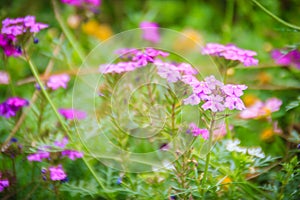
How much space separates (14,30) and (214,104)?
516 mm

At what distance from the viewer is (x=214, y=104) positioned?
34.2 inches

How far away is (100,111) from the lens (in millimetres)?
1385

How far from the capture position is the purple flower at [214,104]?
86cm

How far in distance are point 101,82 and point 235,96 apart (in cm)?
41

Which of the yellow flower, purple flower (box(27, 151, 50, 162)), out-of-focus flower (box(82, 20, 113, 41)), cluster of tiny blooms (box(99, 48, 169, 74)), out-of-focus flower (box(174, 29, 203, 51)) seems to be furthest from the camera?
out-of-focus flower (box(82, 20, 113, 41))

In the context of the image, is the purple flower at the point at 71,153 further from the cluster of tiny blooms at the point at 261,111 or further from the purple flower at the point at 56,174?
the cluster of tiny blooms at the point at 261,111

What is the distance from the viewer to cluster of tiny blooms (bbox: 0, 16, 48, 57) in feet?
3.44

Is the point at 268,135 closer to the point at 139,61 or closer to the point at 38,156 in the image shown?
the point at 139,61

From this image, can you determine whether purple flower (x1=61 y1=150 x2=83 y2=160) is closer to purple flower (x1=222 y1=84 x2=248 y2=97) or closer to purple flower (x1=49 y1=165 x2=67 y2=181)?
purple flower (x1=49 y1=165 x2=67 y2=181)

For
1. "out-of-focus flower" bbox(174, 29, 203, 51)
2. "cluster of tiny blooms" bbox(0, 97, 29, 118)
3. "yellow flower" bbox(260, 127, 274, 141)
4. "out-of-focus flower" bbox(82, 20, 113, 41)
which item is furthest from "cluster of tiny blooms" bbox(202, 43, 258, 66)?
"out-of-focus flower" bbox(82, 20, 113, 41)

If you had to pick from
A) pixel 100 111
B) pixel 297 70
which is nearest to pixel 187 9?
pixel 297 70

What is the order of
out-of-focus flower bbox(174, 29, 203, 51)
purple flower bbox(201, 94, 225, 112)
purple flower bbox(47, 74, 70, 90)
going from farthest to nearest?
out-of-focus flower bbox(174, 29, 203, 51) < purple flower bbox(47, 74, 70, 90) < purple flower bbox(201, 94, 225, 112)

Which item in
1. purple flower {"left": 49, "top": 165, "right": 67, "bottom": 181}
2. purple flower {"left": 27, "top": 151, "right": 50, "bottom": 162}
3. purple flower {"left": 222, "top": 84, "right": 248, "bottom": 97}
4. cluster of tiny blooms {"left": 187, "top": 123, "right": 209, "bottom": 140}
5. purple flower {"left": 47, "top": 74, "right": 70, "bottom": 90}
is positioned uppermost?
purple flower {"left": 47, "top": 74, "right": 70, "bottom": 90}

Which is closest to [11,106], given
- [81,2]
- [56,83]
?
[56,83]
